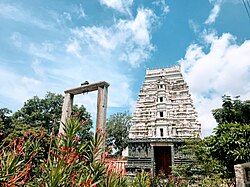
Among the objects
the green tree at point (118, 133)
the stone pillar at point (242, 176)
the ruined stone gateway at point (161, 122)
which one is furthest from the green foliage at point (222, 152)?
the green tree at point (118, 133)

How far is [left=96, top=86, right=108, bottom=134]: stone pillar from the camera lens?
3307mm

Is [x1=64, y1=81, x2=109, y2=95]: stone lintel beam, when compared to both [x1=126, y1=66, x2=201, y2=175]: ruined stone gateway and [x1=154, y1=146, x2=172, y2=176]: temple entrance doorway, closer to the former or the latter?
[x1=126, y1=66, x2=201, y2=175]: ruined stone gateway

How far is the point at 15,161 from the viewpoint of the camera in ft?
6.76

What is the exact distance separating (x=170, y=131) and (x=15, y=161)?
63.9 feet

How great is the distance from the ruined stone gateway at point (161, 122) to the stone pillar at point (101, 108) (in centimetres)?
1502

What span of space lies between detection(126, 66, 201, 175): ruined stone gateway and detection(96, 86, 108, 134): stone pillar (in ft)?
49.3

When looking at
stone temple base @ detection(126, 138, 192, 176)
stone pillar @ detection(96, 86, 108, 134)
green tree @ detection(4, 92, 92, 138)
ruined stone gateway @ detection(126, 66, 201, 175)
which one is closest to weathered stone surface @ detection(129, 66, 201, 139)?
ruined stone gateway @ detection(126, 66, 201, 175)

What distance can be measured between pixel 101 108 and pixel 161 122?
60.1 ft

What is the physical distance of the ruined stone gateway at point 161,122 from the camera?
18.3 metres

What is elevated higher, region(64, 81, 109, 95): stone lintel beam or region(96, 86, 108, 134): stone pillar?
region(64, 81, 109, 95): stone lintel beam

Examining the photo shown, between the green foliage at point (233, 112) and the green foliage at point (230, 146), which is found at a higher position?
the green foliage at point (233, 112)

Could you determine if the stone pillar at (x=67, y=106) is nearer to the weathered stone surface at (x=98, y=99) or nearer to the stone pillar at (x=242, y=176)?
the weathered stone surface at (x=98, y=99)

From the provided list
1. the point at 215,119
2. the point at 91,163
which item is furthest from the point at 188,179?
the point at 91,163

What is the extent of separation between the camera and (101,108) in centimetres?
345
